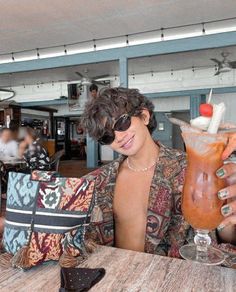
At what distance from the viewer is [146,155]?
1.53m

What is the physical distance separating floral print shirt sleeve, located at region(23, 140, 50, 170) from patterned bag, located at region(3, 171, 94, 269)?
12.2ft

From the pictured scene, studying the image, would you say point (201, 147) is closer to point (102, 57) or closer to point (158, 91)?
point (102, 57)

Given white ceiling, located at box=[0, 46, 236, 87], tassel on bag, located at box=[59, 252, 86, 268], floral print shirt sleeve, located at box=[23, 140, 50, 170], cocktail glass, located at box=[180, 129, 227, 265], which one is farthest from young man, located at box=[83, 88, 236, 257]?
white ceiling, located at box=[0, 46, 236, 87]

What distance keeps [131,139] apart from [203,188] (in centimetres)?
63

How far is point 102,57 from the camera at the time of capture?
3908 millimetres

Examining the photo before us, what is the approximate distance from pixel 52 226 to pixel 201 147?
52cm

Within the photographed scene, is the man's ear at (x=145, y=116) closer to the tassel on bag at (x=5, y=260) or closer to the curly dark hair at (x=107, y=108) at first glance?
the curly dark hair at (x=107, y=108)

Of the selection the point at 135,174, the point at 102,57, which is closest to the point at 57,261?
the point at 135,174

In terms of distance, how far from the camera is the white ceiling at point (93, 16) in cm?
511

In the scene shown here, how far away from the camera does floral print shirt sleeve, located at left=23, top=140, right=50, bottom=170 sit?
180 inches

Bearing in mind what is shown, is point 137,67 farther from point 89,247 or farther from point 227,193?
point 227,193

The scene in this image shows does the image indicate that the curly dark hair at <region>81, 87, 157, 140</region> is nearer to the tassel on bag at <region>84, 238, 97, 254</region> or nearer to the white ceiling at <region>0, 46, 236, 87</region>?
the tassel on bag at <region>84, 238, 97, 254</region>

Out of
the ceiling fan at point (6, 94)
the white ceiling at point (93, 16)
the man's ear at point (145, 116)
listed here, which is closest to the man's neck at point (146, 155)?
the man's ear at point (145, 116)

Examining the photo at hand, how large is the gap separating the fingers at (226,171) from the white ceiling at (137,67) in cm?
769
